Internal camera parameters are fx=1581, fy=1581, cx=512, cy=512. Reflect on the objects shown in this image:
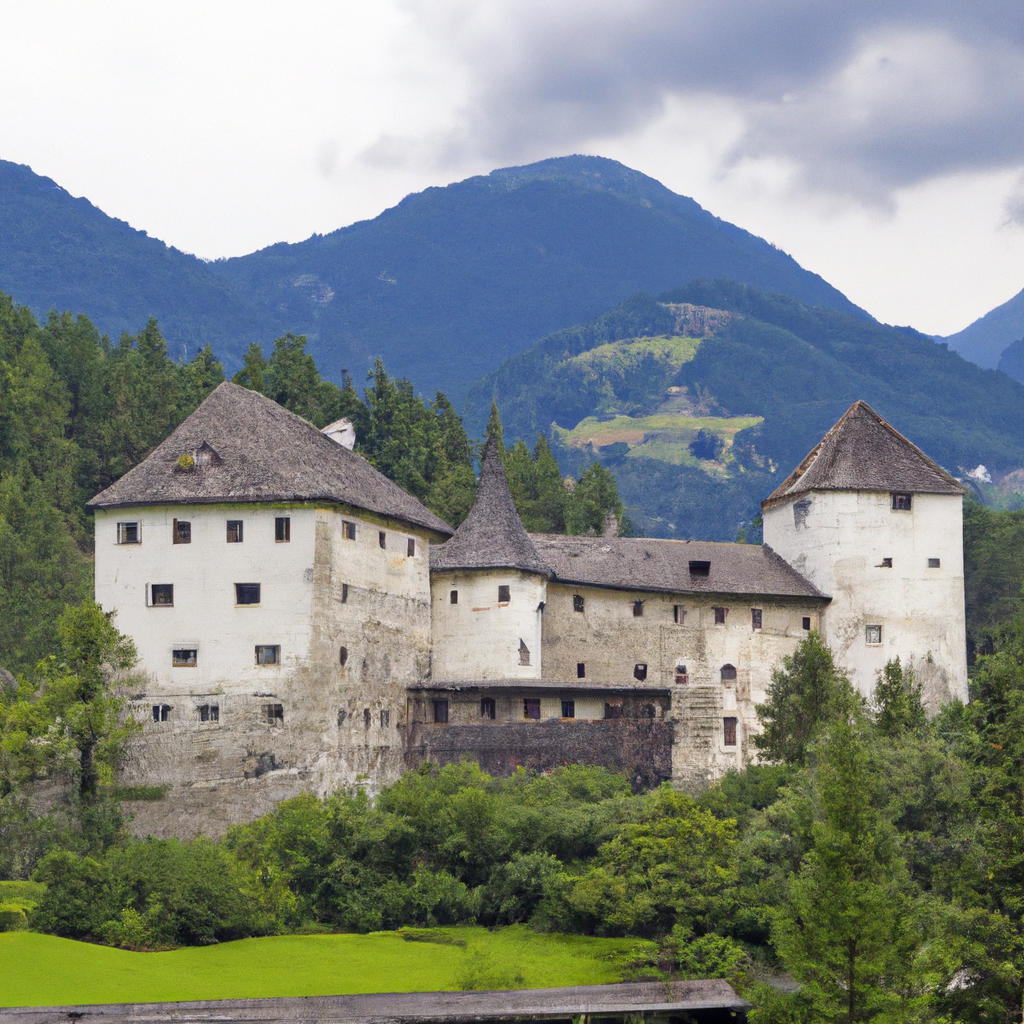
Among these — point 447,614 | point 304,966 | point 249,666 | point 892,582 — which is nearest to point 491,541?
point 447,614

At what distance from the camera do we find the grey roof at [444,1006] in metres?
34.2

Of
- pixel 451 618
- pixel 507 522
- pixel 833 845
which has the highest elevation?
pixel 507 522

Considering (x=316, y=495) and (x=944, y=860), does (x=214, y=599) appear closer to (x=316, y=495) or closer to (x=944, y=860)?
(x=316, y=495)

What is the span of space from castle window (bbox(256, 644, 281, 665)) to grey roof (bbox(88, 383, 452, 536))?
16.6 ft

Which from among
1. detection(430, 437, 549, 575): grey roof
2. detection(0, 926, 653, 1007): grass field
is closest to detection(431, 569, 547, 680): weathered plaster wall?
detection(430, 437, 549, 575): grey roof

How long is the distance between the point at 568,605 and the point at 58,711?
2088 centimetres

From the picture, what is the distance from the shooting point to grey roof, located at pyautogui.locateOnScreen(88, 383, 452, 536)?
54.7 m

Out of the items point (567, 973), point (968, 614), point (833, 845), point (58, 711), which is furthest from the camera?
point (968, 614)

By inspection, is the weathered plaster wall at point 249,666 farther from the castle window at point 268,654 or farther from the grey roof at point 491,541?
the grey roof at point 491,541

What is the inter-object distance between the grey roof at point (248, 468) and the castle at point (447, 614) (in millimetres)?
114

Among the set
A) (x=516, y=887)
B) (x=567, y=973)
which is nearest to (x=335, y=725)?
(x=516, y=887)

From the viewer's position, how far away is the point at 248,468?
182 ft

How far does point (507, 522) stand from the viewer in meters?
62.4

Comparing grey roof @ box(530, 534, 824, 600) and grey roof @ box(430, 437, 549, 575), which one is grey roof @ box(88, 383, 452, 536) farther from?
grey roof @ box(530, 534, 824, 600)
